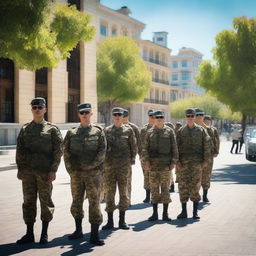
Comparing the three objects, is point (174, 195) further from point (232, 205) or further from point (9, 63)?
point (9, 63)

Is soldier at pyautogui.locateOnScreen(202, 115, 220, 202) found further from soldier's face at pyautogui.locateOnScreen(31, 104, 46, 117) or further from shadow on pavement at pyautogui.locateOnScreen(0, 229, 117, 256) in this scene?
soldier's face at pyautogui.locateOnScreen(31, 104, 46, 117)

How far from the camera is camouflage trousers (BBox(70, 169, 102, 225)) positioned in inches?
231

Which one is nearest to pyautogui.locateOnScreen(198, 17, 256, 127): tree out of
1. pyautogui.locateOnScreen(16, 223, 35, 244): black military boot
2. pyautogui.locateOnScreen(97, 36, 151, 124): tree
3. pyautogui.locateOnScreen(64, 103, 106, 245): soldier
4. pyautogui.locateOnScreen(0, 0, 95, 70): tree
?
pyautogui.locateOnScreen(0, 0, 95, 70): tree

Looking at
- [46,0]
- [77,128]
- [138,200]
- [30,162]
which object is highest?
[46,0]

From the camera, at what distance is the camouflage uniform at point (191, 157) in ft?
24.8

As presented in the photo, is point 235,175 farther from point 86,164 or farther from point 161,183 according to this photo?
point 86,164

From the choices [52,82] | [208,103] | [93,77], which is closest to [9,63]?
[52,82]

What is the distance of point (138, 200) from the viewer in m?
9.42

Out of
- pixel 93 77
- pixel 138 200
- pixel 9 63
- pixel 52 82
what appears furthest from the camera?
pixel 93 77

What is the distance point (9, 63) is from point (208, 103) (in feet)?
164

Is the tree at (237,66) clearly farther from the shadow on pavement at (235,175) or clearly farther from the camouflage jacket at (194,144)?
the camouflage jacket at (194,144)

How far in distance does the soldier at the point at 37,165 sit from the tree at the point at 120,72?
3653 centimetres

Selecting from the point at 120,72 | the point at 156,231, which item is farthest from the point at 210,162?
the point at 120,72

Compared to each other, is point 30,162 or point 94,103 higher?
point 94,103
